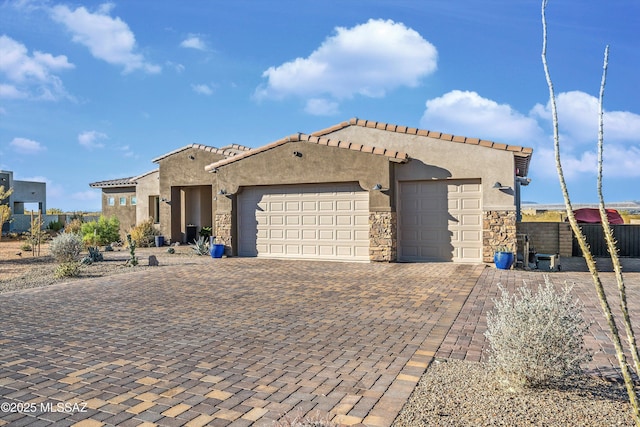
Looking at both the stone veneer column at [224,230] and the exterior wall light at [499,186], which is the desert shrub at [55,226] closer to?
the stone veneer column at [224,230]

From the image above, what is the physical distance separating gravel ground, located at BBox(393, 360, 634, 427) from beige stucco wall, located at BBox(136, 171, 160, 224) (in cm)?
2337

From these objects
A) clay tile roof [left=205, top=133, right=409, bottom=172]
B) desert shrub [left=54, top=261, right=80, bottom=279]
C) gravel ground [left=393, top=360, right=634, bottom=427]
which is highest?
clay tile roof [left=205, top=133, right=409, bottom=172]

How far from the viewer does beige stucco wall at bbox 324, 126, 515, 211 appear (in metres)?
13.6

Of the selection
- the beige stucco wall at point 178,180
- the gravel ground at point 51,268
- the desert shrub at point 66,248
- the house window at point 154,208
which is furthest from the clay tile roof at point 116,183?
the desert shrub at point 66,248

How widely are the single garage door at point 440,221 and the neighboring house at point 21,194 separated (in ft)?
112

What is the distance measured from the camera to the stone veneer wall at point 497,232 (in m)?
13.5

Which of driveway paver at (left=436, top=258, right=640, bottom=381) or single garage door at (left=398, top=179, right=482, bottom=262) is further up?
single garage door at (left=398, top=179, right=482, bottom=262)

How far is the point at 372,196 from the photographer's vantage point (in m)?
14.4

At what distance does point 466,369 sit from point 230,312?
4246mm

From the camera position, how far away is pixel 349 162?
14.6 meters

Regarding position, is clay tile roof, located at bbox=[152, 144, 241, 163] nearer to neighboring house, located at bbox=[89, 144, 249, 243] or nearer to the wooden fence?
neighboring house, located at bbox=[89, 144, 249, 243]

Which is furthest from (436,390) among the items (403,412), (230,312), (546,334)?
(230,312)

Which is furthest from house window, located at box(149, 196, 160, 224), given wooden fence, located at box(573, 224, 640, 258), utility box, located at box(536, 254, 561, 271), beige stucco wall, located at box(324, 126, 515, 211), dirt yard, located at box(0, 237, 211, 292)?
wooden fence, located at box(573, 224, 640, 258)

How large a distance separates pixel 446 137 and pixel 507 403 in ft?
37.1
